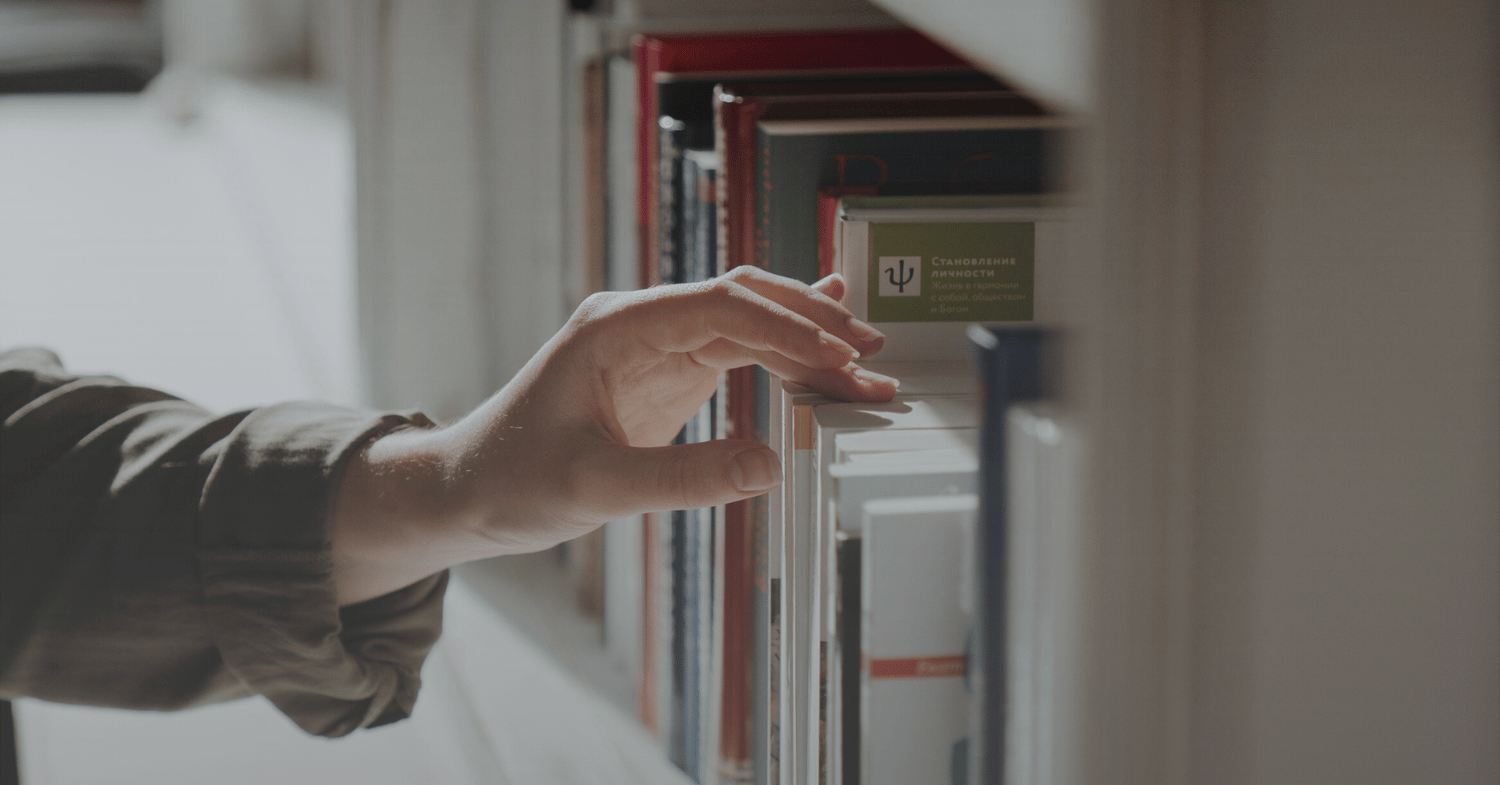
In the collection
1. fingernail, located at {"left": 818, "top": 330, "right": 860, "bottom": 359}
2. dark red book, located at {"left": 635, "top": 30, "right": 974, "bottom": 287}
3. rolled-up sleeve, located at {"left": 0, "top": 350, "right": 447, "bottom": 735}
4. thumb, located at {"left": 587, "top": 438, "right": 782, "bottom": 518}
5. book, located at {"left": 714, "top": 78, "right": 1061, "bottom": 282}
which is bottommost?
rolled-up sleeve, located at {"left": 0, "top": 350, "right": 447, "bottom": 735}

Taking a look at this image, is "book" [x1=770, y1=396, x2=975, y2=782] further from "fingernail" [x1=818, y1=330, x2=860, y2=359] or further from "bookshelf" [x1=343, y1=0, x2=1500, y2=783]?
"bookshelf" [x1=343, y1=0, x2=1500, y2=783]

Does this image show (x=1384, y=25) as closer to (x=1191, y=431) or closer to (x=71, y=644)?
(x=1191, y=431)

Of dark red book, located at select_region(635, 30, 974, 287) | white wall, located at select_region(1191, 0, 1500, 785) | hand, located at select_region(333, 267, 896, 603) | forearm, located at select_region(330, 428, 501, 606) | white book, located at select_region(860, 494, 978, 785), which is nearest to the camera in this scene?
white wall, located at select_region(1191, 0, 1500, 785)

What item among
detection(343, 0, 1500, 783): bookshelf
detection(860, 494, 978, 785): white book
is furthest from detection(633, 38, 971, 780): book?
detection(343, 0, 1500, 783): bookshelf

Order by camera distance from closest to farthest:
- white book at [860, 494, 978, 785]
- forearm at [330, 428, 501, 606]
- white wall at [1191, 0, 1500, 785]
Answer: white wall at [1191, 0, 1500, 785]
white book at [860, 494, 978, 785]
forearm at [330, 428, 501, 606]

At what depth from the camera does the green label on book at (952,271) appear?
0.50m

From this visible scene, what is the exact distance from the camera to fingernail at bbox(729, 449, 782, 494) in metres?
0.49

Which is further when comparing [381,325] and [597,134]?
[381,325]

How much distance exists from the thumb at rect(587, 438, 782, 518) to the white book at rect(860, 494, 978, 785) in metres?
0.09

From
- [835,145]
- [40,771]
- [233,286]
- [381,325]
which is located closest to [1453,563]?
[835,145]

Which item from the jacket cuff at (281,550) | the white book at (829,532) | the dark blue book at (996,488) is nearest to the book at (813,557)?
the white book at (829,532)

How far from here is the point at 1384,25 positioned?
0.22 m

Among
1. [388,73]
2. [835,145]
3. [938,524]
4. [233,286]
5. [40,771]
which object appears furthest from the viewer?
[233,286]

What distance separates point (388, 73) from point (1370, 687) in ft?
3.36
